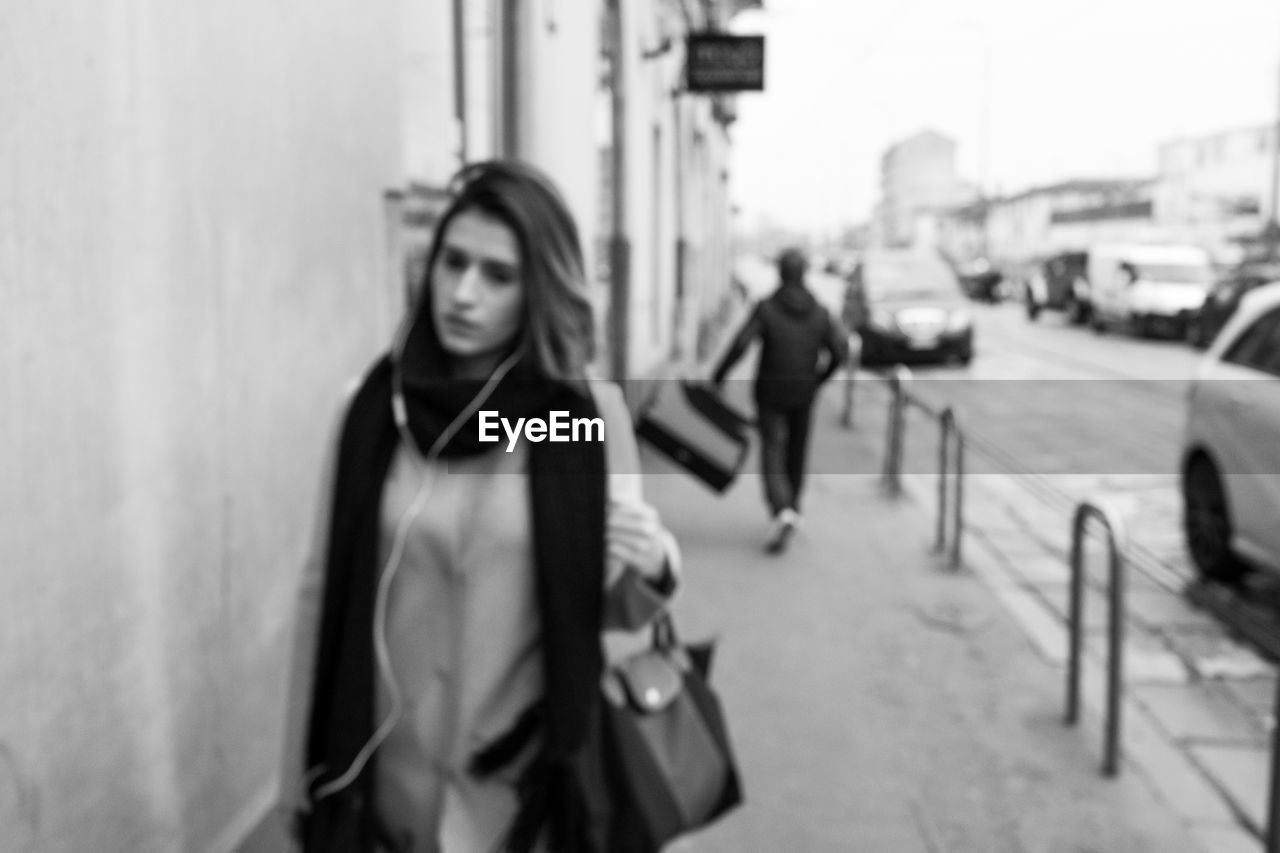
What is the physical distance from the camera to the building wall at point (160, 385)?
2.48 metres

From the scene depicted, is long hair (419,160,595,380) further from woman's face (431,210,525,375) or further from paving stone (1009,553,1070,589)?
paving stone (1009,553,1070,589)

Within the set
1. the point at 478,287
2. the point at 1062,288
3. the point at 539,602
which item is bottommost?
the point at 1062,288

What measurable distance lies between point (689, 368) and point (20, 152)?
15.6 m

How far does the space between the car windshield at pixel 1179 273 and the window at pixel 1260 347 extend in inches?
854

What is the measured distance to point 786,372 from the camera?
814 cm

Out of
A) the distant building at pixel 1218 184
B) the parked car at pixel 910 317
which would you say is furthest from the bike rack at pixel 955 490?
the distant building at pixel 1218 184

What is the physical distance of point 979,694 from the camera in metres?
5.66

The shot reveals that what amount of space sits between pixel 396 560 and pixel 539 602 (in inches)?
9.2

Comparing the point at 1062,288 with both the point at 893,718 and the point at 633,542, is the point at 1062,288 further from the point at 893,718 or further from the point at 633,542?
the point at 633,542

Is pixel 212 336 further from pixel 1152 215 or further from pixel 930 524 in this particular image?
pixel 1152 215

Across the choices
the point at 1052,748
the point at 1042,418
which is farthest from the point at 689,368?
the point at 1052,748

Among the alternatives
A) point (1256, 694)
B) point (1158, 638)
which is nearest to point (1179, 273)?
point (1158, 638)

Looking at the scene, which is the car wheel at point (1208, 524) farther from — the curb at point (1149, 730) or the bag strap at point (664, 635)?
the bag strap at point (664, 635)

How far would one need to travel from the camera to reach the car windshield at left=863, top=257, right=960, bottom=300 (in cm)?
2283
